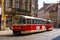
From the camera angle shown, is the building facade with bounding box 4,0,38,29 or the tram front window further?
the building facade with bounding box 4,0,38,29

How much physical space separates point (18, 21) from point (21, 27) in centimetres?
92

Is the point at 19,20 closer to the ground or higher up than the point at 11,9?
closer to the ground

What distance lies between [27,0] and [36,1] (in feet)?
55.7

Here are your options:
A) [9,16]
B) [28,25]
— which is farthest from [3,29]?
[28,25]

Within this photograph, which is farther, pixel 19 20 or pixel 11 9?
pixel 11 9

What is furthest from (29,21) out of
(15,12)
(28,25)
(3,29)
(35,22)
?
(15,12)

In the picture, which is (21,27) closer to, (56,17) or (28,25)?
(28,25)

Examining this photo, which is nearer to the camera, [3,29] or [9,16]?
[3,29]

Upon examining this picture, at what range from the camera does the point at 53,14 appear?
9062 cm

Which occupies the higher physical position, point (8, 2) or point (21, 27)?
point (8, 2)

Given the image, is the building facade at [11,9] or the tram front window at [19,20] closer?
the tram front window at [19,20]

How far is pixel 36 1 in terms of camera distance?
69875mm

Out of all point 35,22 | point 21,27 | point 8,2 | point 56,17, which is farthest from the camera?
point 56,17

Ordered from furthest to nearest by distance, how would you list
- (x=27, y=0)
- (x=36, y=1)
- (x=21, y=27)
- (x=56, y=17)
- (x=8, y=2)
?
(x=56, y=17) < (x=36, y=1) < (x=27, y=0) < (x=8, y=2) < (x=21, y=27)
